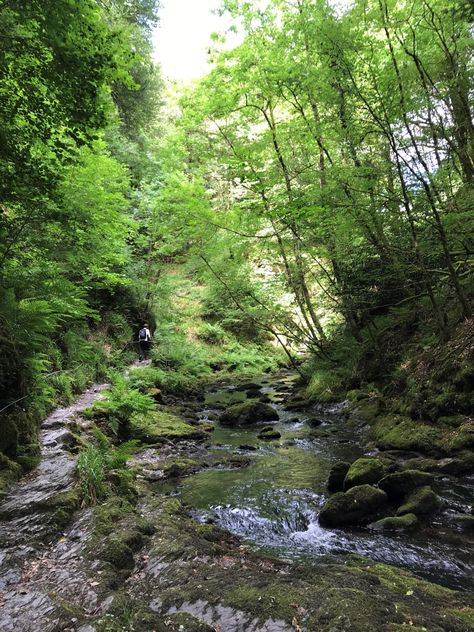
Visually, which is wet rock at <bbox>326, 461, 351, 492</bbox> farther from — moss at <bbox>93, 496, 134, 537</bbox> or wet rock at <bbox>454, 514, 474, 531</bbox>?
moss at <bbox>93, 496, 134, 537</bbox>

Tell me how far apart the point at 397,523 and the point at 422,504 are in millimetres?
549

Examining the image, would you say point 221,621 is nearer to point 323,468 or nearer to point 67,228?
point 323,468

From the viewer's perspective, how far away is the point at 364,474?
6348mm

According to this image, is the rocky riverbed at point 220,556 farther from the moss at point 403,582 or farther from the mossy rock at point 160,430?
the mossy rock at point 160,430

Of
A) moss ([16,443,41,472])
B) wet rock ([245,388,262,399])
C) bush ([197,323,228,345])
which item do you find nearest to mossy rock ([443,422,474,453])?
moss ([16,443,41,472])

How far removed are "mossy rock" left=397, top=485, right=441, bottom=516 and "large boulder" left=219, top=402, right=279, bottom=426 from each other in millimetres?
6756

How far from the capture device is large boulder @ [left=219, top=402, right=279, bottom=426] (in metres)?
12.2

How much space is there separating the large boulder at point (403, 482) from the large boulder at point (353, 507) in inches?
9.0

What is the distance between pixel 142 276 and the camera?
2081 cm

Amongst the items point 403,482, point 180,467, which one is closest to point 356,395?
point 403,482

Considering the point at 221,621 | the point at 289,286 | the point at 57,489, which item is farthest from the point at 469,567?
the point at 289,286

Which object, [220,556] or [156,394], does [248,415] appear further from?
[220,556]

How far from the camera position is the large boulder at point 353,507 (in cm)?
559

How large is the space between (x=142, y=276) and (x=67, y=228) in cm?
1480
